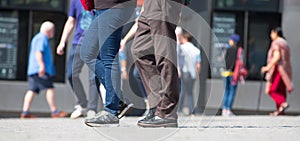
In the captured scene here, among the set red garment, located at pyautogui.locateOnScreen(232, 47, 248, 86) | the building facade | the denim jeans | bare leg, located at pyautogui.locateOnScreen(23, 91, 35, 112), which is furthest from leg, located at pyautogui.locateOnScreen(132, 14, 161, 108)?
the building facade

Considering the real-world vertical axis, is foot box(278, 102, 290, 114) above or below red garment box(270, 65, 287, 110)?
below

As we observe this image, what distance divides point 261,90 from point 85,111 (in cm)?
724

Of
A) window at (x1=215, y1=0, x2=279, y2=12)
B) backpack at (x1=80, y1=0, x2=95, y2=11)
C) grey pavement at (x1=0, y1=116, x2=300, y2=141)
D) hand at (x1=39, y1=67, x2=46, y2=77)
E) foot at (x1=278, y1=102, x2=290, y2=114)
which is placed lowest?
foot at (x1=278, y1=102, x2=290, y2=114)

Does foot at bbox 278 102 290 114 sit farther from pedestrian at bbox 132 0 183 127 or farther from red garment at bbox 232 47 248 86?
pedestrian at bbox 132 0 183 127

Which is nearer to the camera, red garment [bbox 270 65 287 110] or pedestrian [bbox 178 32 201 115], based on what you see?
pedestrian [bbox 178 32 201 115]

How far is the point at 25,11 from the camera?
53.9 feet

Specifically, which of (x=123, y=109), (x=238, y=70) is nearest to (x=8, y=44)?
(x=238, y=70)

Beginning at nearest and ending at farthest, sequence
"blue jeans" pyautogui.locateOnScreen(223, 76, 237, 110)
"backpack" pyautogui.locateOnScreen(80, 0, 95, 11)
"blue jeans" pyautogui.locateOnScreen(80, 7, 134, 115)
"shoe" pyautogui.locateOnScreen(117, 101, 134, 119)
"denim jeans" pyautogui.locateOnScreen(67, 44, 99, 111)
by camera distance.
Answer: "blue jeans" pyautogui.locateOnScreen(80, 7, 134, 115) → "shoe" pyautogui.locateOnScreen(117, 101, 134, 119) → "backpack" pyautogui.locateOnScreen(80, 0, 95, 11) → "denim jeans" pyautogui.locateOnScreen(67, 44, 99, 111) → "blue jeans" pyautogui.locateOnScreen(223, 76, 237, 110)

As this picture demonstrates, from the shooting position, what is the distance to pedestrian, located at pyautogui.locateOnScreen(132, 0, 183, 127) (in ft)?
22.3

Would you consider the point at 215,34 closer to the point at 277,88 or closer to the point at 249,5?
the point at 249,5

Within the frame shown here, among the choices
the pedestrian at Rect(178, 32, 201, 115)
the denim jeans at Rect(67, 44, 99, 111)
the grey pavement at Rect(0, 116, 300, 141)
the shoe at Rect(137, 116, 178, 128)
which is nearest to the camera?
the grey pavement at Rect(0, 116, 300, 141)

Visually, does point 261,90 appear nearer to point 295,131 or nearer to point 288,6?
point 288,6

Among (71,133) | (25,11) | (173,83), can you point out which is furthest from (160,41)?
(25,11)

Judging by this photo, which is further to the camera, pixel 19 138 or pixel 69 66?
pixel 69 66
